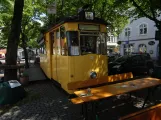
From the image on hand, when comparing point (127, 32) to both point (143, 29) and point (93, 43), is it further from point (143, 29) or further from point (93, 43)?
point (93, 43)

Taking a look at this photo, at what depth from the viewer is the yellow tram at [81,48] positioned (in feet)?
25.4

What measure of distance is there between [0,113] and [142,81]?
4431mm

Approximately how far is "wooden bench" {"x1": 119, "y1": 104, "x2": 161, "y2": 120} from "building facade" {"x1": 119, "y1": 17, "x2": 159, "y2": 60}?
102ft

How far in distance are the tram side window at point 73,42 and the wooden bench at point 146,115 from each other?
3835mm

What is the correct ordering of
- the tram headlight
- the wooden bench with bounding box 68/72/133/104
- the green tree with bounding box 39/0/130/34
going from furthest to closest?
the green tree with bounding box 39/0/130/34 → the tram headlight → the wooden bench with bounding box 68/72/133/104

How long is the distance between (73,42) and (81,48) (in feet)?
1.30

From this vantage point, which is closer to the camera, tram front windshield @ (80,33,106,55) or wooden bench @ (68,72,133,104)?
wooden bench @ (68,72,133,104)

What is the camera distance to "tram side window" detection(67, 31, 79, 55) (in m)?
7.72

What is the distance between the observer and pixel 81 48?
313 inches

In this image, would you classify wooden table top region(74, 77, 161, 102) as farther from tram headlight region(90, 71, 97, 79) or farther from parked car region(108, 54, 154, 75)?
parked car region(108, 54, 154, 75)

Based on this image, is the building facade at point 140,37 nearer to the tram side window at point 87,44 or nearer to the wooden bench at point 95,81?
the tram side window at point 87,44

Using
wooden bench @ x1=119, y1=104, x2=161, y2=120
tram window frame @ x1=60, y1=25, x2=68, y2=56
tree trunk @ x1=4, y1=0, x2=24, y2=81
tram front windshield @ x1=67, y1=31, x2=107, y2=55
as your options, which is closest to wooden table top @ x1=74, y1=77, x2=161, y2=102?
wooden bench @ x1=119, y1=104, x2=161, y2=120

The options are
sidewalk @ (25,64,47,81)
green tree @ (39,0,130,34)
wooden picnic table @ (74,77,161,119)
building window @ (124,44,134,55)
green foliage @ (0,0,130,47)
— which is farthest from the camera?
building window @ (124,44,134,55)

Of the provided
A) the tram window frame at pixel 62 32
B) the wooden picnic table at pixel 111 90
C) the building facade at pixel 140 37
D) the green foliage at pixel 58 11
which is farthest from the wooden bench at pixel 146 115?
the building facade at pixel 140 37
